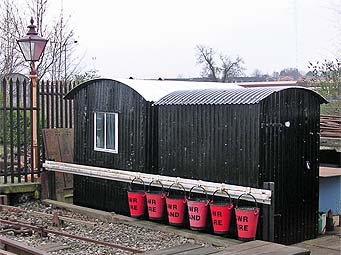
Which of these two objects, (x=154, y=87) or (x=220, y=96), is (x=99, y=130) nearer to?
(x=154, y=87)

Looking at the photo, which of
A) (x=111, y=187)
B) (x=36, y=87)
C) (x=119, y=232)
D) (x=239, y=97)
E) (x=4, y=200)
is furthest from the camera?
(x=36, y=87)

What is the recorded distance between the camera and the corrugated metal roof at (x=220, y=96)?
8.63m

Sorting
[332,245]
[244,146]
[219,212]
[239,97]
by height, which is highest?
[239,97]

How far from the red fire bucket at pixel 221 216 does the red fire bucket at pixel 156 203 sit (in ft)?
4.20

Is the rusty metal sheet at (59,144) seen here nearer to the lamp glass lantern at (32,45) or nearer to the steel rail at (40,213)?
the steel rail at (40,213)

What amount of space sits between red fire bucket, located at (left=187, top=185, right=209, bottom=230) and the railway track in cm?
30

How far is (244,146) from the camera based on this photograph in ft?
28.4

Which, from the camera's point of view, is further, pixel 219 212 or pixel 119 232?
pixel 119 232

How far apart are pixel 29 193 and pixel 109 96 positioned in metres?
3.27

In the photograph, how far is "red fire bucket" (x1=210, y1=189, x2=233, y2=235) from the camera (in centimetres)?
858

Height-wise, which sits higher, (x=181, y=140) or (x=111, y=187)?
(x=181, y=140)

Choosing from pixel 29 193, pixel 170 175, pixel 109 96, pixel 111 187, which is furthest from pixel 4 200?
pixel 170 175

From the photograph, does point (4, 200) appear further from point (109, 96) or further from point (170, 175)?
point (170, 175)

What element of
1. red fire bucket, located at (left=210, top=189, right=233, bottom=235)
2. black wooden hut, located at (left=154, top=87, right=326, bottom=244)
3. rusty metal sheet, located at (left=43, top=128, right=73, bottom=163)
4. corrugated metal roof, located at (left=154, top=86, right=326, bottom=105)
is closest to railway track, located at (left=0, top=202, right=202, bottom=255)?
red fire bucket, located at (left=210, top=189, right=233, bottom=235)
